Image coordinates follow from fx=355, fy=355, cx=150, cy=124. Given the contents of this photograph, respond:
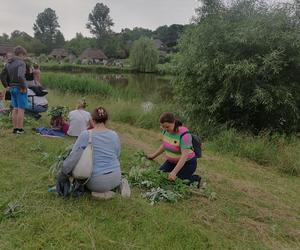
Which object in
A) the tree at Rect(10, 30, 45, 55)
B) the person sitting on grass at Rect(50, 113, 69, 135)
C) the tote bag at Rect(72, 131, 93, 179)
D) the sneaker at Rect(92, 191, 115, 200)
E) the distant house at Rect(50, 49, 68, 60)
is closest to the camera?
the tote bag at Rect(72, 131, 93, 179)

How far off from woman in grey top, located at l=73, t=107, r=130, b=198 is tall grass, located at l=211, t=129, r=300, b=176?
492 centimetres

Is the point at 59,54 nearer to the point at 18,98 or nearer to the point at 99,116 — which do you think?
the point at 18,98

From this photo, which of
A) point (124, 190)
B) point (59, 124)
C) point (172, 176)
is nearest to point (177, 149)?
point (172, 176)

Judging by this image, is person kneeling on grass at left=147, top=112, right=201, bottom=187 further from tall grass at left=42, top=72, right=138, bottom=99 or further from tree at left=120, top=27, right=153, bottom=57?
tree at left=120, top=27, right=153, bottom=57

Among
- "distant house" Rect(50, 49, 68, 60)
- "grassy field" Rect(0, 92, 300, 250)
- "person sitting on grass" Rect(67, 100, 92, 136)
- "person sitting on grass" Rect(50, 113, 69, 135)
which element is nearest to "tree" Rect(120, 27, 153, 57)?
"distant house" Rect(50, 49, 68, 60)

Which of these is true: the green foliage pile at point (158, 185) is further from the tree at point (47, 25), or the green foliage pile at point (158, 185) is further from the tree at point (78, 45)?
the tree at point (47, 25)

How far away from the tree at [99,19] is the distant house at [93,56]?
1699 cm

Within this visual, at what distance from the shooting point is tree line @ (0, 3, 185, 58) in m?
79.9

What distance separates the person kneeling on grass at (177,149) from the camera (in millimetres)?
4910

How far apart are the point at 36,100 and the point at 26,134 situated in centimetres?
170

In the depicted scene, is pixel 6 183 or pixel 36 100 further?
pixel 36 100

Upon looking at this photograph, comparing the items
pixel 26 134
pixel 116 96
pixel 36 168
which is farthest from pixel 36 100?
pixel 116 96

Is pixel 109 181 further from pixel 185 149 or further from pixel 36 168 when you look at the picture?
pixel 36 168

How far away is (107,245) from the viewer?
3367 millimetres
